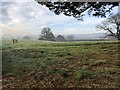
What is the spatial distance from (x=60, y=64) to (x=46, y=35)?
908mm

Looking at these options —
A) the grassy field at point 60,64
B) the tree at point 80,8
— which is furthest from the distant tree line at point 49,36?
the tree at point 80,8

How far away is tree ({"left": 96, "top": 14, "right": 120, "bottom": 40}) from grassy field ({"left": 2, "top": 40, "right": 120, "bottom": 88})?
0.83ft

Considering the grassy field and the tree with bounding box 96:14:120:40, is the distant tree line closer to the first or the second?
the grassy field

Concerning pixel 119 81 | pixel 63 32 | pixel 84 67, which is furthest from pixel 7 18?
pixel 119 81

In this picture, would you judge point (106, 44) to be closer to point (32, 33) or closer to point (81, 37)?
point (81, 37)

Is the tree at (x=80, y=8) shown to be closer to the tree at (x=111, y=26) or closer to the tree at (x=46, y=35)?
the tree at (x=111, y=26)

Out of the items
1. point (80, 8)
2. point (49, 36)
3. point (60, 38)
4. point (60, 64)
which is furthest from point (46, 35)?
point (80, 8)

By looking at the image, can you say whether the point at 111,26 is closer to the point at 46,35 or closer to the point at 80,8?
the point at 80,8

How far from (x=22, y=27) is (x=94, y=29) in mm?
1858

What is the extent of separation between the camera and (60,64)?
4.86 meters

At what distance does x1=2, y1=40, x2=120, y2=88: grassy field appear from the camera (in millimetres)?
4133

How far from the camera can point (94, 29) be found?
17.4 feet

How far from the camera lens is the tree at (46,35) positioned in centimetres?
530

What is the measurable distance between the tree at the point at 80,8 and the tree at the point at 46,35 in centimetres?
53
